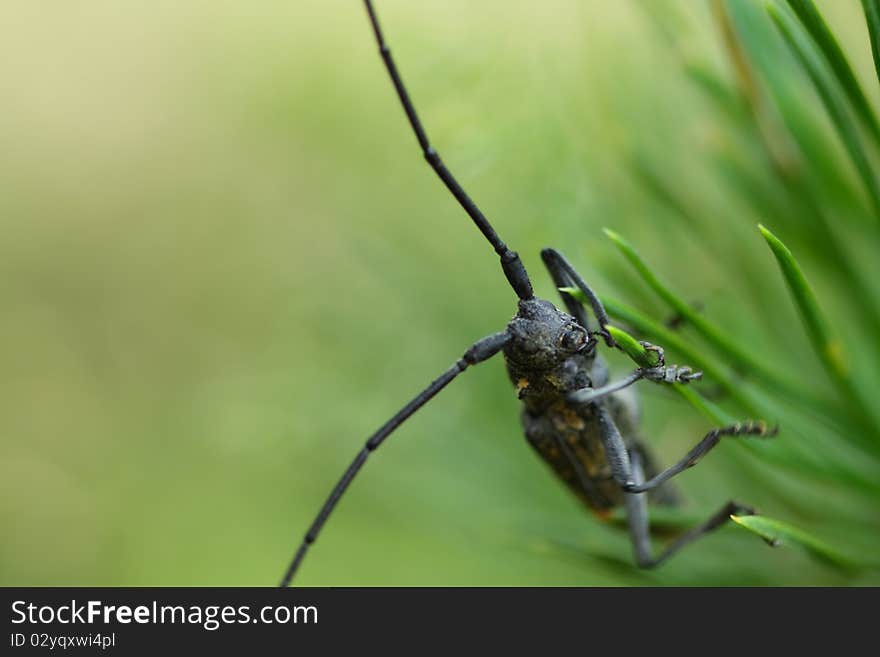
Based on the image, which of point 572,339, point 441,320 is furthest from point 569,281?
point 441,320

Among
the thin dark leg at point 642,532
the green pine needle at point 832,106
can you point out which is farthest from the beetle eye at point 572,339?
the green pine needle at point 832,106

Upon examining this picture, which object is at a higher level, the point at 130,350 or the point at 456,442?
the point at 130,350

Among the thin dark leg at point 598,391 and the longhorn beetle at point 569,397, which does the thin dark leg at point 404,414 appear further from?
the thin dark leg at point 598,391

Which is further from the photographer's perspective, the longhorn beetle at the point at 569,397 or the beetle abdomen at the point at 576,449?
the beetle abdomen at the point at 576,449

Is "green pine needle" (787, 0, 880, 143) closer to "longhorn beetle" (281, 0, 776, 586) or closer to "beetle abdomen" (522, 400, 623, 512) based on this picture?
"longhorn beetle" (281, 0, 776, 586)

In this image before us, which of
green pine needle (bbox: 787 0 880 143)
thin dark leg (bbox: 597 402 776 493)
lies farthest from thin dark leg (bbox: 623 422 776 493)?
green pine needle (bbox: 787 0 880 143)

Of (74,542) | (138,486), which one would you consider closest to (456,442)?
A: (138,486)
